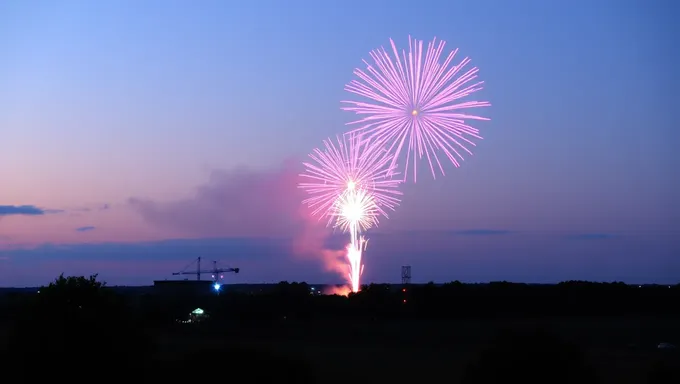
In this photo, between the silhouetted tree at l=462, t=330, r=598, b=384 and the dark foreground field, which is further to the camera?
the dark foreground field

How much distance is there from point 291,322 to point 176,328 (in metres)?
15.6

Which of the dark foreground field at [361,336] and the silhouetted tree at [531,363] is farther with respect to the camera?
the dark foreground field at [361,336]

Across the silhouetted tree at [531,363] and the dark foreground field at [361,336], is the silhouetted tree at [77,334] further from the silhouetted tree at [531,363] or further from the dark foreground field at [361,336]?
the silhouetted tree at [531,363]

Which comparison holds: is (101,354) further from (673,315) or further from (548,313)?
(673,315)

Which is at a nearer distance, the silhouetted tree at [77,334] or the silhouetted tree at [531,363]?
the silhouetted tree at [531,363]

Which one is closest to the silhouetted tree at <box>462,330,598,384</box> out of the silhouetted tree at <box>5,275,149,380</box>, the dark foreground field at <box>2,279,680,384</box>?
the dark foreground field at <box>2,279,680,384</box>

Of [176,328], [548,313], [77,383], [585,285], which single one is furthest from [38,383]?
[585,285]

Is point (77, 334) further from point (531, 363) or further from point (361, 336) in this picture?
point (361, 336)

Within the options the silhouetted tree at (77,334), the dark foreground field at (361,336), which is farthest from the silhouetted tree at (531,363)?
the silhouetted tree at (77,334)

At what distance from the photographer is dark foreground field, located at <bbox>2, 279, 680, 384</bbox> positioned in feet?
138

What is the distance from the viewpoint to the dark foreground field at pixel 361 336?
138 ft

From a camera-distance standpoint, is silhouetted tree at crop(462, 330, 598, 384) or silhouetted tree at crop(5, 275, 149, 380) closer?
silhouetted tree at crop(462, 330, 598, 384)

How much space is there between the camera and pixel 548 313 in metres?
127

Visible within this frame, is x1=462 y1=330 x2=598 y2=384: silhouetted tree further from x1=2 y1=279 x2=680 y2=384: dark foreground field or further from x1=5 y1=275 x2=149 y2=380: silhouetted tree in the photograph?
x1=5 y1=275 x2=149 y2=380: silhouetted tree
